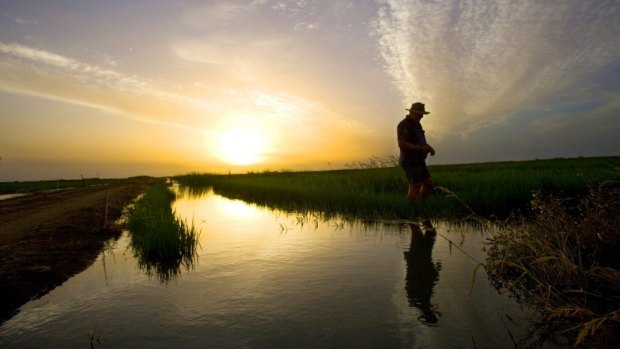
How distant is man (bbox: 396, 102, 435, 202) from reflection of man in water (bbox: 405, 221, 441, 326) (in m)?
1.86

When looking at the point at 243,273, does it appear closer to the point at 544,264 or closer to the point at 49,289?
the point at 49,289

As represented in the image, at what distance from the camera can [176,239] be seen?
5.16 m

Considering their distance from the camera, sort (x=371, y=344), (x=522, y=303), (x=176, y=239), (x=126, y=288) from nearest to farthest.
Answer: (x=371, y=344) < (x=522, y=303) < (x=126, y=288) < (x=176, y=239)

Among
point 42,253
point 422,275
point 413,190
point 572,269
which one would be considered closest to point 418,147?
point 413,190

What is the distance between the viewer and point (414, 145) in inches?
276

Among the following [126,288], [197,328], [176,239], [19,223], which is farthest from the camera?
[19,223]

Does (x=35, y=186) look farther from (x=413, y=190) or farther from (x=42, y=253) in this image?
(x=413, y=190)

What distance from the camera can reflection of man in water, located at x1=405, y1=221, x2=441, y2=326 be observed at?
2928 millimetres

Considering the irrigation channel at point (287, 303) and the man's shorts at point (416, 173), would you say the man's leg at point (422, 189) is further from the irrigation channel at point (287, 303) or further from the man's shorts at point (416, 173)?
the irrigation channel at point (287, 303)

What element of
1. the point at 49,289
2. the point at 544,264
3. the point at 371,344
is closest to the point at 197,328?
the point at 371,344

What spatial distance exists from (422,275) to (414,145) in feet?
11.9

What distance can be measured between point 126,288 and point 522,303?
3533mm

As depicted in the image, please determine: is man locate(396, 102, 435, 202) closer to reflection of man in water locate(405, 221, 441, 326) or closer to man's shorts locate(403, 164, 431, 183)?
man's shorts locate(403, 164, 431, 183)

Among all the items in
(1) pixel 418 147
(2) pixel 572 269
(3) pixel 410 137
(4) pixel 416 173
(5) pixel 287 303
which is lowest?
(5) pixel 287 303
